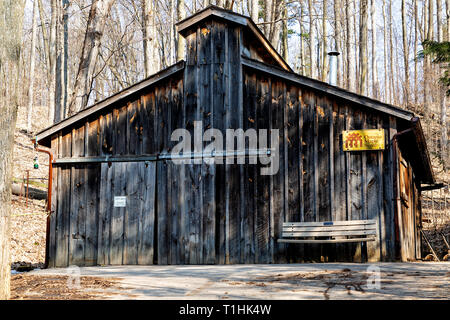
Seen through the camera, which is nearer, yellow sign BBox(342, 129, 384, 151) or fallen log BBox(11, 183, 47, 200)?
yellow sign BBox(342, 129, 384, 151)

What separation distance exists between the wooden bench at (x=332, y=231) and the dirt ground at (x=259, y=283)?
783mm

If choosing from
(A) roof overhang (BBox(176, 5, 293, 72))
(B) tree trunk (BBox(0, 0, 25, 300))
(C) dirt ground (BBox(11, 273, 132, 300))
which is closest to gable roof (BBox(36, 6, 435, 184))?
(A) roof overhang (BBox(176, 5, 293, 72))

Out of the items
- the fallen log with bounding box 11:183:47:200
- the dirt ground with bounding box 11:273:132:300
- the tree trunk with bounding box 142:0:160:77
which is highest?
the tree trunk with bounding box 142:0:160:77

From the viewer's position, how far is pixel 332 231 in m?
11.6

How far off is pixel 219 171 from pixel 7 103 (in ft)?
20.9

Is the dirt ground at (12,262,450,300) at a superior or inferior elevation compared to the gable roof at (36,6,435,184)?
inferior

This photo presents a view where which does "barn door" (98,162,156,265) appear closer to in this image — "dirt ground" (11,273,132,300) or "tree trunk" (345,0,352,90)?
"dirt ground" (11,273,132,300)

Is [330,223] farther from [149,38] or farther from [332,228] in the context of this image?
[149,38]

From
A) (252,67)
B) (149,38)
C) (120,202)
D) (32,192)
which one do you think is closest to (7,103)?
(120,202)

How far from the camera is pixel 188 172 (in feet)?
42.1

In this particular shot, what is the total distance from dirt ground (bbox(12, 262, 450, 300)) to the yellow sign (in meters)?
2.57

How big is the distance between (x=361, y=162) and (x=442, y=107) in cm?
1925

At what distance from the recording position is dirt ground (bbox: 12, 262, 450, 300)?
7301mm

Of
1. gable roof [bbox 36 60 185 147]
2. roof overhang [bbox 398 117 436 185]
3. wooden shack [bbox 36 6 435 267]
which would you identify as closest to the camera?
wooden shack [bbox 36 6 435 267]
